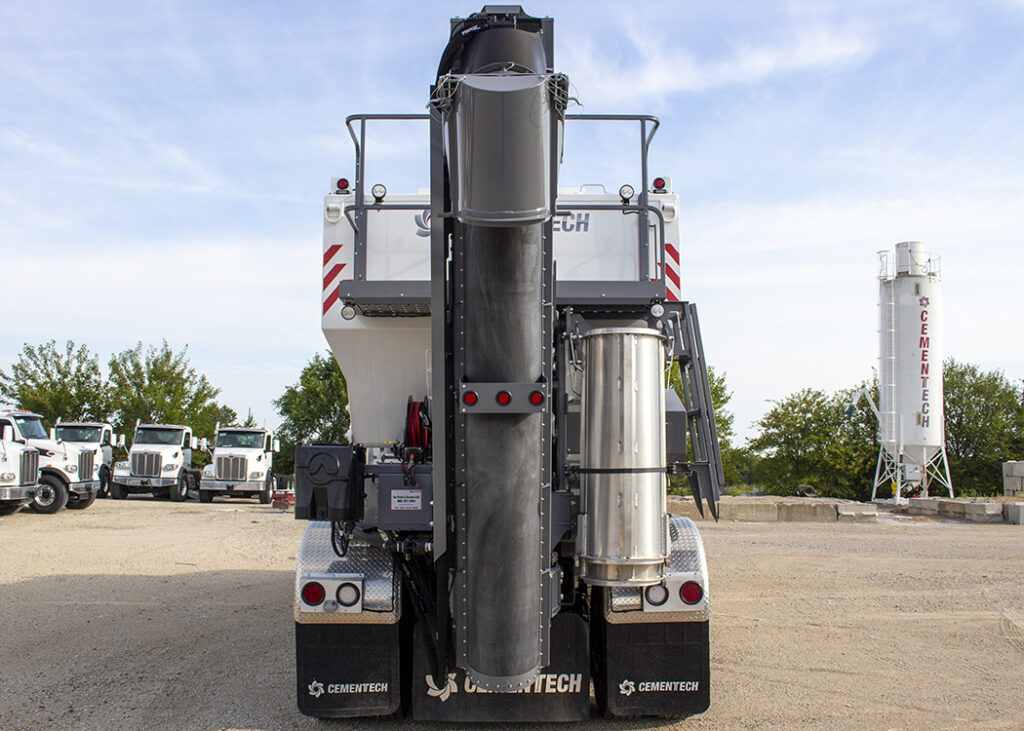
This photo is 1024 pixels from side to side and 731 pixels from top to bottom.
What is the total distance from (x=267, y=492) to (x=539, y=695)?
997 inches

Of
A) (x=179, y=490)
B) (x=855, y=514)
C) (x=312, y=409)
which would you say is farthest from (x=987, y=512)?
(x=312, y=409)

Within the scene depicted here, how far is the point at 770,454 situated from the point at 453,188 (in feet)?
150

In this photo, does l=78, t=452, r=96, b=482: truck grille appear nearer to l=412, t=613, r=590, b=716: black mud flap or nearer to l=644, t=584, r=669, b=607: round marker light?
l=412, t=613, r=590, b=716: black mud flap

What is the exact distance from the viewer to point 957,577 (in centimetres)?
1127

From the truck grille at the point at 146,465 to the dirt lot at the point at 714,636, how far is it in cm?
1372

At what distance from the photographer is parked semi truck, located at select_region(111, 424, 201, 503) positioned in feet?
92.8

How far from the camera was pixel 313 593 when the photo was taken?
476 centimetres

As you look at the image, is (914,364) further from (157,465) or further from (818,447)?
(157,465)

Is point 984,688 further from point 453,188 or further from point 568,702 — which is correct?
point 453,188

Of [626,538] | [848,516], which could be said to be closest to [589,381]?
[626,538]

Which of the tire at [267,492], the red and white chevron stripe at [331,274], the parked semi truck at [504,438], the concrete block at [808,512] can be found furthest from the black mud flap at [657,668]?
the tire at [267,492]

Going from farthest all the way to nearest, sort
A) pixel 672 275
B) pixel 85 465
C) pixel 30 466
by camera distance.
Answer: pixel 85 465, pixel 30 466, pixel 672 275

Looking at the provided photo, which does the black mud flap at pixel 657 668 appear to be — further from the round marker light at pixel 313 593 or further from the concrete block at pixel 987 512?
the concrete block at pixel 987 512

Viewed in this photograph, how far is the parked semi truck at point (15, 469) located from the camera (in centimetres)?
1791
